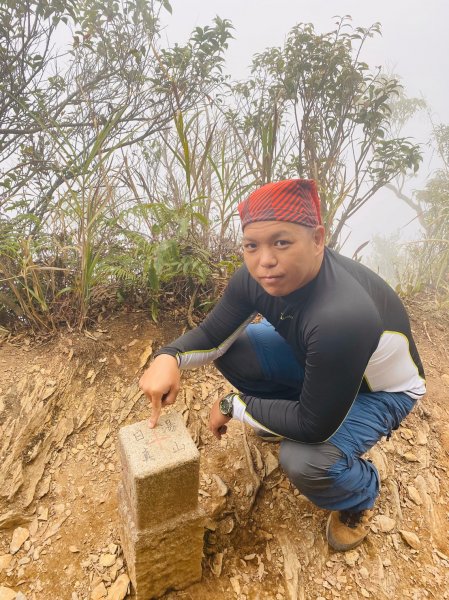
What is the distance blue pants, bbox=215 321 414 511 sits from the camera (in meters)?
1.25

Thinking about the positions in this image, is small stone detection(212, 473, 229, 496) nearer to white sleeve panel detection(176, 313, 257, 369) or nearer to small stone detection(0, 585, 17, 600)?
white sleeve panel detection(176, 313, 257, 369)

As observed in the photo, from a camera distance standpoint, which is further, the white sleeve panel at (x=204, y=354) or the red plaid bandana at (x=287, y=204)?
the white sleeve panel at (x=204, y=354)

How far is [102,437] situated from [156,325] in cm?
70

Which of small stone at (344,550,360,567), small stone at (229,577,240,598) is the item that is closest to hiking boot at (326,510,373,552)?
small stone at (344,550,360,567)

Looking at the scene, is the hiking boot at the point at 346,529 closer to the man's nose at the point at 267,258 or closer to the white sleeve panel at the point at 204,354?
the white sleeve panel at the point at 204,354

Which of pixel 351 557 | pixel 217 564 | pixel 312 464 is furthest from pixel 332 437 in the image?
pixel 217 564

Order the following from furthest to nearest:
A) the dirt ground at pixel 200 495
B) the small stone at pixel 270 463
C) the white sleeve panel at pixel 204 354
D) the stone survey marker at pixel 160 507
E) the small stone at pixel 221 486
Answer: the small stone at pixel 270 463, the small stone at pixel 221 486, the white sleeve panel at pixel 204 354, the dirt ground at pixel 200 495, the stone survey marker at pixel 160 507

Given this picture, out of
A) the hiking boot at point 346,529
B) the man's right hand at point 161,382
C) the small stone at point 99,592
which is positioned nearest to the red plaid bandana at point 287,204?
the man's right hand at point 161,382

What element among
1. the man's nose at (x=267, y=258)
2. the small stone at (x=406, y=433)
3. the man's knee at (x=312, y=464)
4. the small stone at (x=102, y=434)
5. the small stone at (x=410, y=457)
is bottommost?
the small stone at (x=410, y=457)

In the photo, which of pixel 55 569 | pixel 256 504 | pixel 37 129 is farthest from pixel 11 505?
pixel 37 129

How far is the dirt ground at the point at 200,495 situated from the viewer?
1367 millimetres

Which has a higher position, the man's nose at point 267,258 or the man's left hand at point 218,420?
the man's nose at point 267,258

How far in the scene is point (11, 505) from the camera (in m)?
1.55

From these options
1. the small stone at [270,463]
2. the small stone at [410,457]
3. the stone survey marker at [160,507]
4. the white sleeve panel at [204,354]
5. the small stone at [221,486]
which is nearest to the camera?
the stone survey marker at [160,507]
